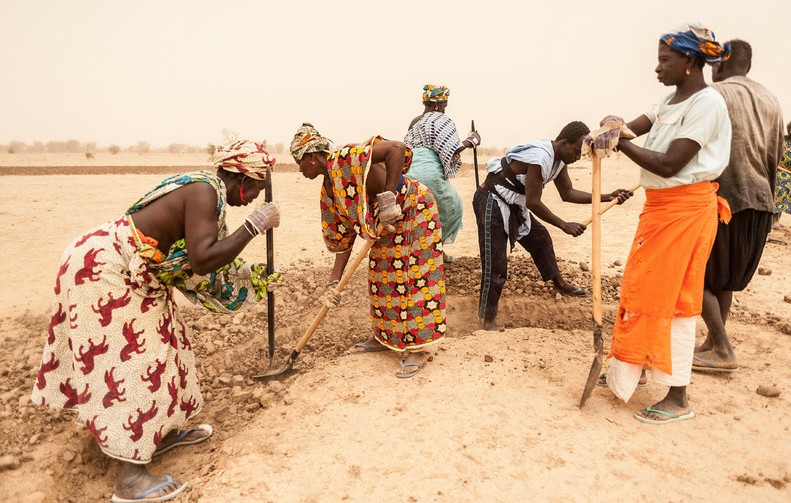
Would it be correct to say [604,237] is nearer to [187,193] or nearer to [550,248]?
[550,248]

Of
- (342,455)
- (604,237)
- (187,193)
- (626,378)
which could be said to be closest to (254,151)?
(187,193)

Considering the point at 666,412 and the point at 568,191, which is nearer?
the point at 666,412

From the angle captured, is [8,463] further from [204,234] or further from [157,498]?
[204,234]

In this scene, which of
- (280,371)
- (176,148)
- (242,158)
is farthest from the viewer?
(176,148)

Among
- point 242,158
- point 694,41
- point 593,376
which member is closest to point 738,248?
point 593,376

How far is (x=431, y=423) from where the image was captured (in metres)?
2.79

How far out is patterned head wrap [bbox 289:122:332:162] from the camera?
9.87 feet

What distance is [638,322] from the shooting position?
2.71 metres

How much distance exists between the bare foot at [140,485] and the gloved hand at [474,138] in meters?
4.09

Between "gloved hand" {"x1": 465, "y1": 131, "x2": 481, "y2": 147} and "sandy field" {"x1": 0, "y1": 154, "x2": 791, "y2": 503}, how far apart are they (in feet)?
6.11

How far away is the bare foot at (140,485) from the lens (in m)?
2.40

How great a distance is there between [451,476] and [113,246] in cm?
179

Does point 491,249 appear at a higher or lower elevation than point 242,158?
lower

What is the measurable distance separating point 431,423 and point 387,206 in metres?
1.17
